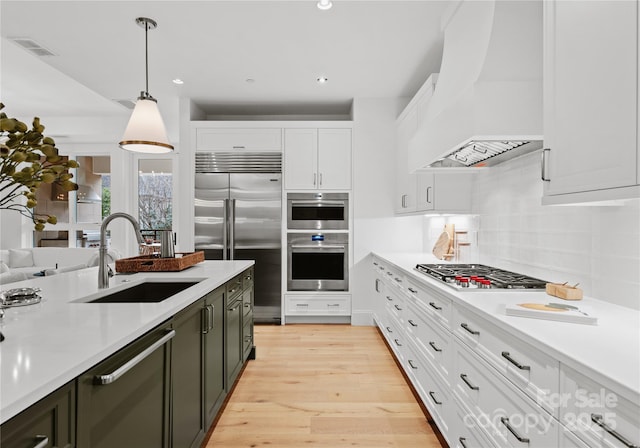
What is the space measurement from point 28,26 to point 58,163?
8.46ft

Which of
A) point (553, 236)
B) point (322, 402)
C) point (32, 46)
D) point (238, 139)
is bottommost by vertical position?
point (322, 402)

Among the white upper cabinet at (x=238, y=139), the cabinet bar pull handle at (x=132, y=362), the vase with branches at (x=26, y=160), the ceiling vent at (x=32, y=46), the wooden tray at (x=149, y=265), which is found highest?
the ceiling vent at (x=32, y=46)

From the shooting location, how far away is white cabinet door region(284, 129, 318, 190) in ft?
14.9

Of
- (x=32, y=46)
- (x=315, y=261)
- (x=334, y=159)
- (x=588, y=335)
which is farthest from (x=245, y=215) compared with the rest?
(x=588, y=335)

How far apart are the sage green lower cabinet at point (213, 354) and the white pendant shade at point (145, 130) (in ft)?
3.70

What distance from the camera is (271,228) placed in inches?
178

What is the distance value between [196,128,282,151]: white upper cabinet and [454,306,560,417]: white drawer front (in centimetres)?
340

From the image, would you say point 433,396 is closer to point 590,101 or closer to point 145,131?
point 590,101

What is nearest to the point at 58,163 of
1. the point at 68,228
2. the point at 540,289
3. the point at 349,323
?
the point at 540,289

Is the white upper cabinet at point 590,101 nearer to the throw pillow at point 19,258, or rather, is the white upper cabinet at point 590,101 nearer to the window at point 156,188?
the window at point 156,188

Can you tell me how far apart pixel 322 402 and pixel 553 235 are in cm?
179

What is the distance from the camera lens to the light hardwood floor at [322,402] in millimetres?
2133

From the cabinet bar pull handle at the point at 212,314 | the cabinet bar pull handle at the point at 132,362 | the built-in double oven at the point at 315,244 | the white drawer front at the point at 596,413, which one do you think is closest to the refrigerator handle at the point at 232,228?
the built-in double oven at the point at 315,244

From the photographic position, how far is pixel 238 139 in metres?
4.56
